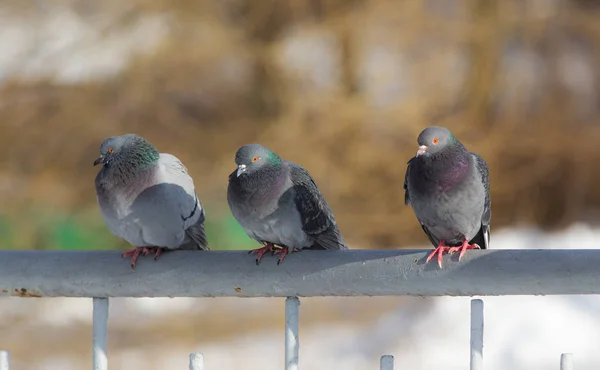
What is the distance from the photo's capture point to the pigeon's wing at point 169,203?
2301mm

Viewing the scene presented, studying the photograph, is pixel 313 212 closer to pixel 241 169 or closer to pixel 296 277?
pixel 241 169

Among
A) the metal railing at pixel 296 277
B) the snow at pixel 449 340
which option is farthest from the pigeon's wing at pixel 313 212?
the snow at pixel 449 340

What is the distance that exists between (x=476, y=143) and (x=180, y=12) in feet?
10.1

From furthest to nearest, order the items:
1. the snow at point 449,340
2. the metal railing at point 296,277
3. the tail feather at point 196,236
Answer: the snow at point 449,340 < the tail feather at point 196,236 < the metal railing at point 296,277

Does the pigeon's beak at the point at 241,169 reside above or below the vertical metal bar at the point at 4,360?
above

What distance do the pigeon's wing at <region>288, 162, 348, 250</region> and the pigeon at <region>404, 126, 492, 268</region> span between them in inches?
9.9

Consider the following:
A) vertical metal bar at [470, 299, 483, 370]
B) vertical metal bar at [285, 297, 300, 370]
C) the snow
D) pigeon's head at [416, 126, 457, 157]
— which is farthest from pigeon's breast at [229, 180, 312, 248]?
the snow

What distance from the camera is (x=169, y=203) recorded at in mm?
2328

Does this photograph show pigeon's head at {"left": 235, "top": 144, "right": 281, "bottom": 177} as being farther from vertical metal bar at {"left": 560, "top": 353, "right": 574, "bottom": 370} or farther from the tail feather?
vertical metal bar at {"left": 560, "top": 353, "right": 574, "bottom": 370}

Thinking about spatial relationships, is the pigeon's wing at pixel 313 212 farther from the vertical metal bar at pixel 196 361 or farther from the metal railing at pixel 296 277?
the vertical metal bar at pixel 196 361

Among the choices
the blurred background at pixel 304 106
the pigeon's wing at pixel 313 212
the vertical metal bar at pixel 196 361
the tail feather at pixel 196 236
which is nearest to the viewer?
the vertical metal bar at pixel 196 361

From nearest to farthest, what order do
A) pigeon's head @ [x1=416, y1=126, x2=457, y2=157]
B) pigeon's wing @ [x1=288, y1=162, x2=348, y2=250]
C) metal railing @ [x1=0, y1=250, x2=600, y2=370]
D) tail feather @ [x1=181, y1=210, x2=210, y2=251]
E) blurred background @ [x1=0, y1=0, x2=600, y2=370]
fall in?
metal railing @ [x1=0, y1=250, x2=600, y2=370] < pigeon's head @ [x1=416, y1=126, x2=457, y2=157] < pigeon's wing @ [x1=288, y1=162, x2=348, y2=250] < tail feather @ [x1=181, y1=210, x2=210, y2=251] < blurred background @ [x1=0, y1=0, x2=600, y2=370]

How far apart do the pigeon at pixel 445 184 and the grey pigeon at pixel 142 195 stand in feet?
2.16

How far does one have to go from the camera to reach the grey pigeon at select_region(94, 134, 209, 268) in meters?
2.30
